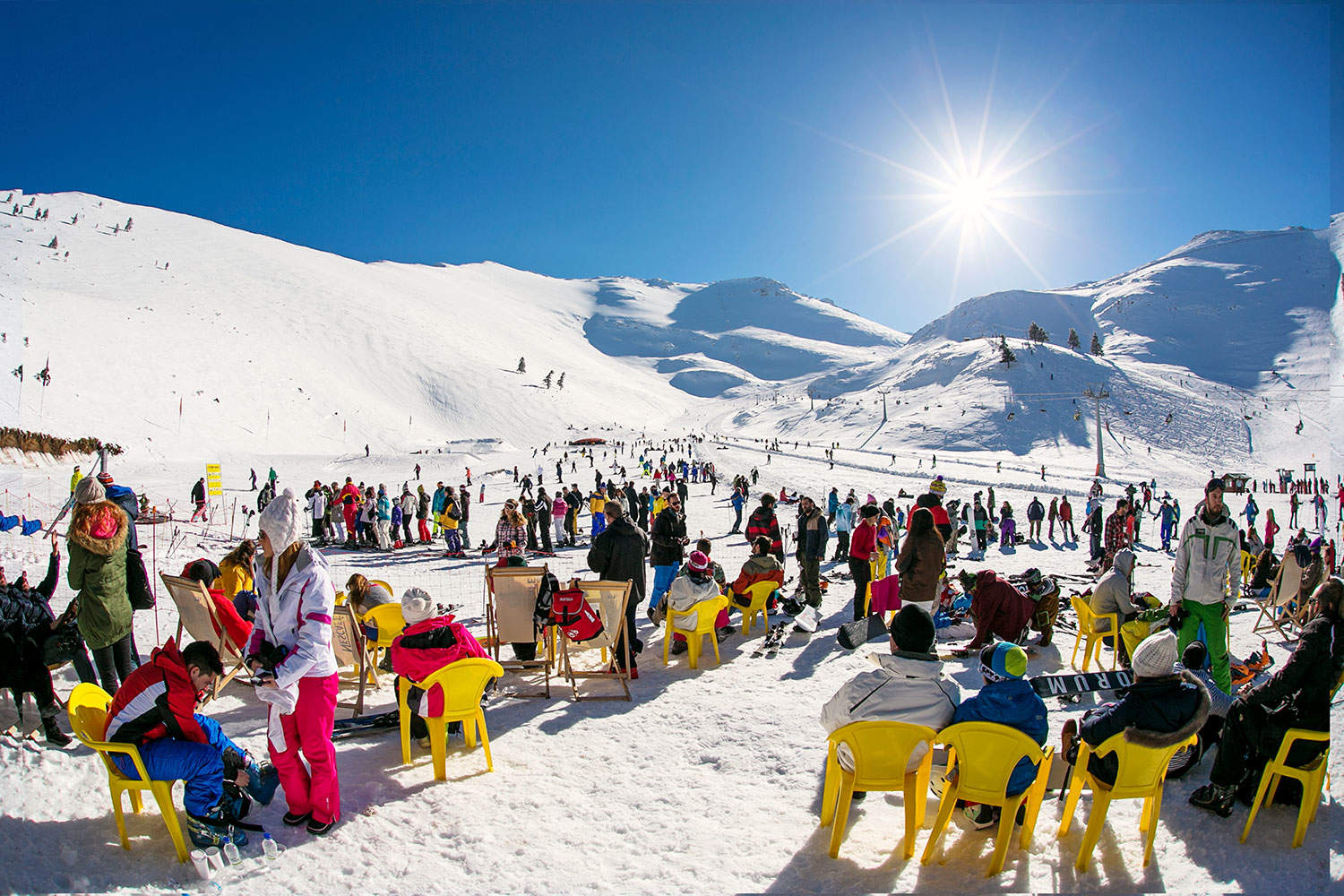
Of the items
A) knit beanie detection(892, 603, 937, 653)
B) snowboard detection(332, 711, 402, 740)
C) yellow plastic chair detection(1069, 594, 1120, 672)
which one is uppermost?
knit beanie detection(892, 603, 937, 653)

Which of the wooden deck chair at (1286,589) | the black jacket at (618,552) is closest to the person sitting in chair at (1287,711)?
the black jacket at (618,552)

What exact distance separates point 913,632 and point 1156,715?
1.14 metres

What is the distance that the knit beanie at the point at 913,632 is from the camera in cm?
336

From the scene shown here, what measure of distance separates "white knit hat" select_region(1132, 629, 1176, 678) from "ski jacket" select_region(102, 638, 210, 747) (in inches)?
182

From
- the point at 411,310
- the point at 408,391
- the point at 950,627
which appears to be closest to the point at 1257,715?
the point at 950,627

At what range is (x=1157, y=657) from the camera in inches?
122

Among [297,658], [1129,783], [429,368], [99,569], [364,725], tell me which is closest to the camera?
[1129,783]

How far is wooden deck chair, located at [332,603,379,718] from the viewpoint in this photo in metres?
5.30

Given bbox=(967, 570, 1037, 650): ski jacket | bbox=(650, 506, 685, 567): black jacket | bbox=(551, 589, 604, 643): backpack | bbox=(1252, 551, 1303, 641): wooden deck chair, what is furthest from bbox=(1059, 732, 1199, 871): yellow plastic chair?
bbox=(1252, 551, 1303, 641): wooden deck chair

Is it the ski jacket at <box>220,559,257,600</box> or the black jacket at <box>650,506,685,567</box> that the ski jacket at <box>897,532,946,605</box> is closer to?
the black jacket at <box>650,506,685,567</box>

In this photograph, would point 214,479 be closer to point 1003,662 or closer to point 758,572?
point 758,572

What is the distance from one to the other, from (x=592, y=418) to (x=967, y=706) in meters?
82.8

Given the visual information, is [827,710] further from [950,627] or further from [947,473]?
[947,473]

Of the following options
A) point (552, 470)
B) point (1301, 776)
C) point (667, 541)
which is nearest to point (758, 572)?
point (667, 541)
